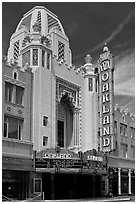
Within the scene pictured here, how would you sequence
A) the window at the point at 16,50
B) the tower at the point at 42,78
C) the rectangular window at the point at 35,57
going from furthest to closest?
1. the window at the point at 16,50
2. the rectangular window at the point at 35,57
3. the tower at the point at 42,78

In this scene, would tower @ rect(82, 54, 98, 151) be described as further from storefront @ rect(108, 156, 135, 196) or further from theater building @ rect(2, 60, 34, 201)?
theater building @ rect(2, 60, 34, 201)

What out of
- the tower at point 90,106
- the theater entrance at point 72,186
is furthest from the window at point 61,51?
the theater entrance at point 72,186

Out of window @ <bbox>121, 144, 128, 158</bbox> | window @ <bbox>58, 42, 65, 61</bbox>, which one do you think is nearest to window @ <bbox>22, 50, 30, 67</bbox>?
window @ <bbox>58, 42, 65, 61</bbox>

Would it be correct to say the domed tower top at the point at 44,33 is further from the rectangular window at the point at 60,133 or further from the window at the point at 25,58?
the rectangular window at the point at 60,133

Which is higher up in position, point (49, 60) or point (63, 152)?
point (49, 60)

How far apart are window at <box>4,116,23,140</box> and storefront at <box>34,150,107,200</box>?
2.11m

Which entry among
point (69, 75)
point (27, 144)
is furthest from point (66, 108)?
point (27, 144)

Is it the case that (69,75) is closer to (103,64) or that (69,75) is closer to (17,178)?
(103,64)

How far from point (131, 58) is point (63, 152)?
9.03 meters

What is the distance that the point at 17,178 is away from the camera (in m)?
22.4

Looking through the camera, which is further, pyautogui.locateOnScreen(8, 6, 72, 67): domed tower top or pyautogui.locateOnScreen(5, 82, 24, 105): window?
pyautogui.locateOnScreen(8, 6, 72, 67): domed tower top

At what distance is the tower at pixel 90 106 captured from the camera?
28781mm

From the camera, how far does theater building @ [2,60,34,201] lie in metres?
21.4

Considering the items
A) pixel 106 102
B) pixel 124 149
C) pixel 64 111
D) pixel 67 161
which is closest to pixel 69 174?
pixel 67 161
